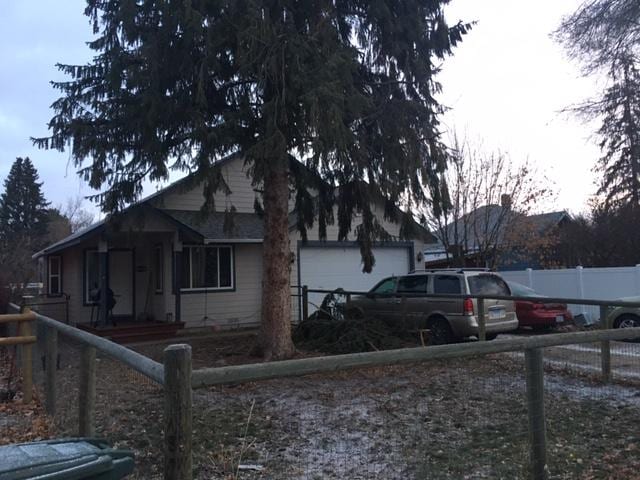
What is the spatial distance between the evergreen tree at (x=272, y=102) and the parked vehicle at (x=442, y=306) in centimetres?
175

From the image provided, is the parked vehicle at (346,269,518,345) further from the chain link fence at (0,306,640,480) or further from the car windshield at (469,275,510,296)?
the chain link fence at (0,306,640,480)

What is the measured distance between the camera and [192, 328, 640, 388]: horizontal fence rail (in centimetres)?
285

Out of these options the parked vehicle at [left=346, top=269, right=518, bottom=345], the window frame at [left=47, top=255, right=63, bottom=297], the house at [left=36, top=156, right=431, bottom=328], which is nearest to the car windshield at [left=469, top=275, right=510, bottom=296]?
the parked vehicle at [left=346, top=269, right=518, bottom=345]

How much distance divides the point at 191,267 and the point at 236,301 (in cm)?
184

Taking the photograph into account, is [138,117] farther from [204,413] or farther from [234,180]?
[234,180]

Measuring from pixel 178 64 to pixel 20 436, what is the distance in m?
6.85

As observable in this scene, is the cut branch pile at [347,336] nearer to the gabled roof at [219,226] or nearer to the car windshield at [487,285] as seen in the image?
the car windshield at [487,285]

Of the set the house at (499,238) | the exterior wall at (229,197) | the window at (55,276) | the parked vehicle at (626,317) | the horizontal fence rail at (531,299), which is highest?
the exterior wall at (229,197)

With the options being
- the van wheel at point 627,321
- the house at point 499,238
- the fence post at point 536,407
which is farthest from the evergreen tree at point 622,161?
the fence post at point 536,407

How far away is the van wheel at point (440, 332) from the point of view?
40.5 feet

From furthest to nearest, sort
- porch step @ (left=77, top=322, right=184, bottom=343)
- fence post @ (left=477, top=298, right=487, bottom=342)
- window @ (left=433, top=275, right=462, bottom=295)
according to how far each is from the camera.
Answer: porch step @ (left=77, top=322, right=184, bottom=343) → window @ (left=433, top=275, right=462, bottom=295) → fence post @ (left=477, top=298, right=487, bottom=342)

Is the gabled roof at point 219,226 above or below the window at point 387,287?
above

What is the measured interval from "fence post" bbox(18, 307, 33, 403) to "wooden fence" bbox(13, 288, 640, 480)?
224 centimetres

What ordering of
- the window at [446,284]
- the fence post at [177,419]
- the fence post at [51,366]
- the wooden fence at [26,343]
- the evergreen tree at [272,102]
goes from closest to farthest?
the fence post at [177,419]
the fence post at [51,366]
the wooden fence at [26,343]
the evergreen tree at [272,102]
the window at [446,284]
